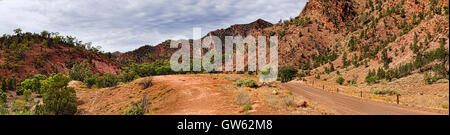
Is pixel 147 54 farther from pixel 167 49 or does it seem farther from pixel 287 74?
pixel 287 74

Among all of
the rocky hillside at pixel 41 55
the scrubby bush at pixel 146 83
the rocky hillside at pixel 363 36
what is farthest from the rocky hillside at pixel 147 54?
the scrubby bush at pixel 146 83

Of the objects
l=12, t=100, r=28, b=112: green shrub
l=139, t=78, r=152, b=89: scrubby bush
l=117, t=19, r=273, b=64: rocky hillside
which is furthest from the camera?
l=117, t=19, r=273, b=64: rocky hillside

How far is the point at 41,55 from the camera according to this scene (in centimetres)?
10125

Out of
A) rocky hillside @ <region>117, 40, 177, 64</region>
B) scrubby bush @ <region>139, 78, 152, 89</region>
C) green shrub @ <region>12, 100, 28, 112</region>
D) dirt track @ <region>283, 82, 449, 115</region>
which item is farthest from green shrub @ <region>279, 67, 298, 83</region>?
rocky hillside @ <region>117, 40, 177, 64</region>

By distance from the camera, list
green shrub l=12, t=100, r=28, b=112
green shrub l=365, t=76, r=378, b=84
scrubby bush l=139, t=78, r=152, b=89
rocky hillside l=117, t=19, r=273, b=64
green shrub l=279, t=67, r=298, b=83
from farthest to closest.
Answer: rocky hillside l=117, t=19, r=273, b=64 < green shrub l=279, t=67, r=298, b=83 < green shrub l=12, t=100, r=28, b=112 < green shrub l=365, t=76, r=378, b=84 < scrubby bush l=139, t=78, r=152, b=89

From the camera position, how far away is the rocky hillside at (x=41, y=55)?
9150 cm

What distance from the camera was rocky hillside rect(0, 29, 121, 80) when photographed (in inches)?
3602

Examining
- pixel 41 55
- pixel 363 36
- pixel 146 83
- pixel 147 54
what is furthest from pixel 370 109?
pixel 147 54

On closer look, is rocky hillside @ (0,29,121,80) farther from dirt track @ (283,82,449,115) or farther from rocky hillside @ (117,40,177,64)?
dirt track @ (283,82,449,115)

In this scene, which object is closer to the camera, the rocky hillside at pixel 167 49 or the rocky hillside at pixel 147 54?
the rocky hillside at pixel 167 49

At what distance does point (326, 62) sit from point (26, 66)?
111 metres

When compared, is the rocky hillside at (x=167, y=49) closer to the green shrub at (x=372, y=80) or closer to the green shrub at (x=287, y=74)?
the green shrub at (x=287, y=74)

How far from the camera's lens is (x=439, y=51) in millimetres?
31703
